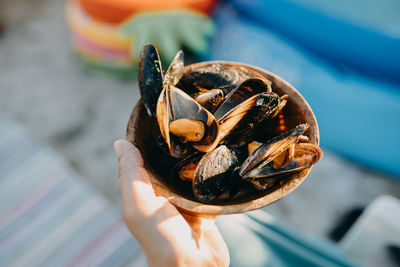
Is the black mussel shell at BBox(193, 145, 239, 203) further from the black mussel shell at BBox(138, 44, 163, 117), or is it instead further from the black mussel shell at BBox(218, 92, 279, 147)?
the black mussel shell at BBox(138, 44, 163, 117)

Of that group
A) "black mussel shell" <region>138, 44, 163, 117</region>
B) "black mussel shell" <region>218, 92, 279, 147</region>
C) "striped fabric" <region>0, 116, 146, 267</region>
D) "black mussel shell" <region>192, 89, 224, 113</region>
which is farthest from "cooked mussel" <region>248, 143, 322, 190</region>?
"striped fabric" <region>0, 116, 146, 267</region>

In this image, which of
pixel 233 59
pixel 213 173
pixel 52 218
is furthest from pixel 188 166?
pixel 233 59

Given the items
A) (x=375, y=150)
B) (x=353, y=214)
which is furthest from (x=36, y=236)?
(x=375, y=150)

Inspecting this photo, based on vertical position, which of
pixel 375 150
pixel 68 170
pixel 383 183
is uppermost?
pixel 375 150

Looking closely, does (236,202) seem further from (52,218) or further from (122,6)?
(122,6)

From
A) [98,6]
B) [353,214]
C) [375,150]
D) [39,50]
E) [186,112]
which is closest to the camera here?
[186,112]

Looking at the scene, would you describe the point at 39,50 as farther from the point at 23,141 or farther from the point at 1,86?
the point at 23,141

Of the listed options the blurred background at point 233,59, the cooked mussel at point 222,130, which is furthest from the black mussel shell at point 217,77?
the blurred background at point 233,59
